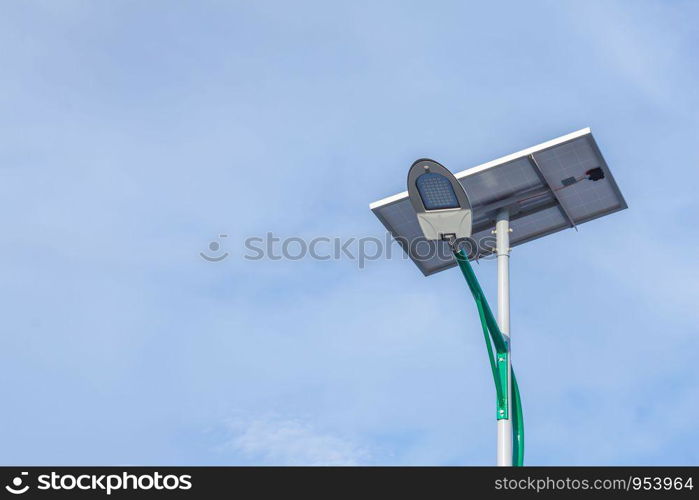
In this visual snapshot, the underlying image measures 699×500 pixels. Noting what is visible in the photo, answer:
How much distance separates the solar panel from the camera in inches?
658

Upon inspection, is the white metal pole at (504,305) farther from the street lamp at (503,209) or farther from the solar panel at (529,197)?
the solar panel at (529,197)

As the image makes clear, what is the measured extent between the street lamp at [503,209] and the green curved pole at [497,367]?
0.01m

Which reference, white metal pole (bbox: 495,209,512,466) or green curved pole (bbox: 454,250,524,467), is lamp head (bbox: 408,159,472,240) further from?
white metal pole (bbox: 495,209,512,466)

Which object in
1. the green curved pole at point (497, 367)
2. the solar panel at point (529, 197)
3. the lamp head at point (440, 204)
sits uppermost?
the solar panel at point (529, 197)

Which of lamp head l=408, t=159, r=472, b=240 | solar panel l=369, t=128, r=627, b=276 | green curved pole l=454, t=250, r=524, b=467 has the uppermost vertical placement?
solar panel l=369, t=128, r=627, b=276

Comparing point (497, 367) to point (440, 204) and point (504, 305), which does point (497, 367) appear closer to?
point (504, 305)

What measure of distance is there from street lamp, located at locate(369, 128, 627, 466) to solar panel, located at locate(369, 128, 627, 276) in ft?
0.05

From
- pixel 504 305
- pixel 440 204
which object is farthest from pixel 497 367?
pixel 440 204

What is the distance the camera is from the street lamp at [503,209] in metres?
14.2

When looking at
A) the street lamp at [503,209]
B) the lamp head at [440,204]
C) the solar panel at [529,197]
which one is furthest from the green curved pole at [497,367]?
the solar panel at [529,197]

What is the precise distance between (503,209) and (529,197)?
16.5 inches

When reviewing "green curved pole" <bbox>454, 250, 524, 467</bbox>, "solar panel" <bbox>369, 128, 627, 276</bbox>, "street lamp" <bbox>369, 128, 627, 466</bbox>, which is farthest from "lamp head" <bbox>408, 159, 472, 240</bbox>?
"solar panel" <bbox>369, 128, 627, 276</bbox>
